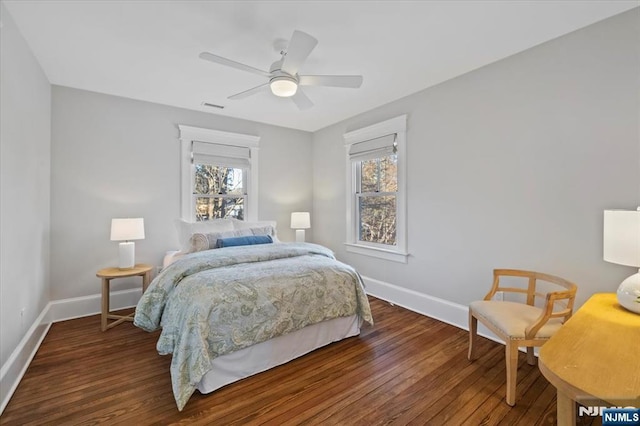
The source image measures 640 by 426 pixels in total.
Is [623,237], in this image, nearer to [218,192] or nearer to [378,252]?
[378,252]

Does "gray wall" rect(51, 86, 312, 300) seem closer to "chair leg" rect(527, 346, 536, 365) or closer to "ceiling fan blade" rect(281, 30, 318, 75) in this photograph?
"ceiling fan blade" rect(281, 30, 318, 75)

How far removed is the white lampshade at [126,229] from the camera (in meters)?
3.06

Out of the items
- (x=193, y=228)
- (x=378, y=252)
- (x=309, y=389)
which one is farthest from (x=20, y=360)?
(x=378, y=252)

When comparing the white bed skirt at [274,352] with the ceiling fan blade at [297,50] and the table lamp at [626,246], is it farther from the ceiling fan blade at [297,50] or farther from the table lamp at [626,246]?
the ceiling fan blade at [297,50]

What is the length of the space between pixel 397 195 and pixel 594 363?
2.73m

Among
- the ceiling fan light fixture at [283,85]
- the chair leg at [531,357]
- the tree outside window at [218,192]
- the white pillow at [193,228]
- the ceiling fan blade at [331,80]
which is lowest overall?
the chair leg at [531,357]

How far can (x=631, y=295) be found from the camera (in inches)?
59.5

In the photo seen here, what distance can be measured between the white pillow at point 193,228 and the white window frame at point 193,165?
39cm

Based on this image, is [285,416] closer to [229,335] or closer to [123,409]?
[229,335]

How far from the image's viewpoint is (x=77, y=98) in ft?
10.6

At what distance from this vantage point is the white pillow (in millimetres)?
3453

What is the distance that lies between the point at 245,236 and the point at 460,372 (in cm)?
257

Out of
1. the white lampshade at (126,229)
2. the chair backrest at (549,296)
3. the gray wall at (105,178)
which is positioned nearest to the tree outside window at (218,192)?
the gray wall at (105,178)

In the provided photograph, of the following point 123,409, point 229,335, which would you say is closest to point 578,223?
point 229,335
